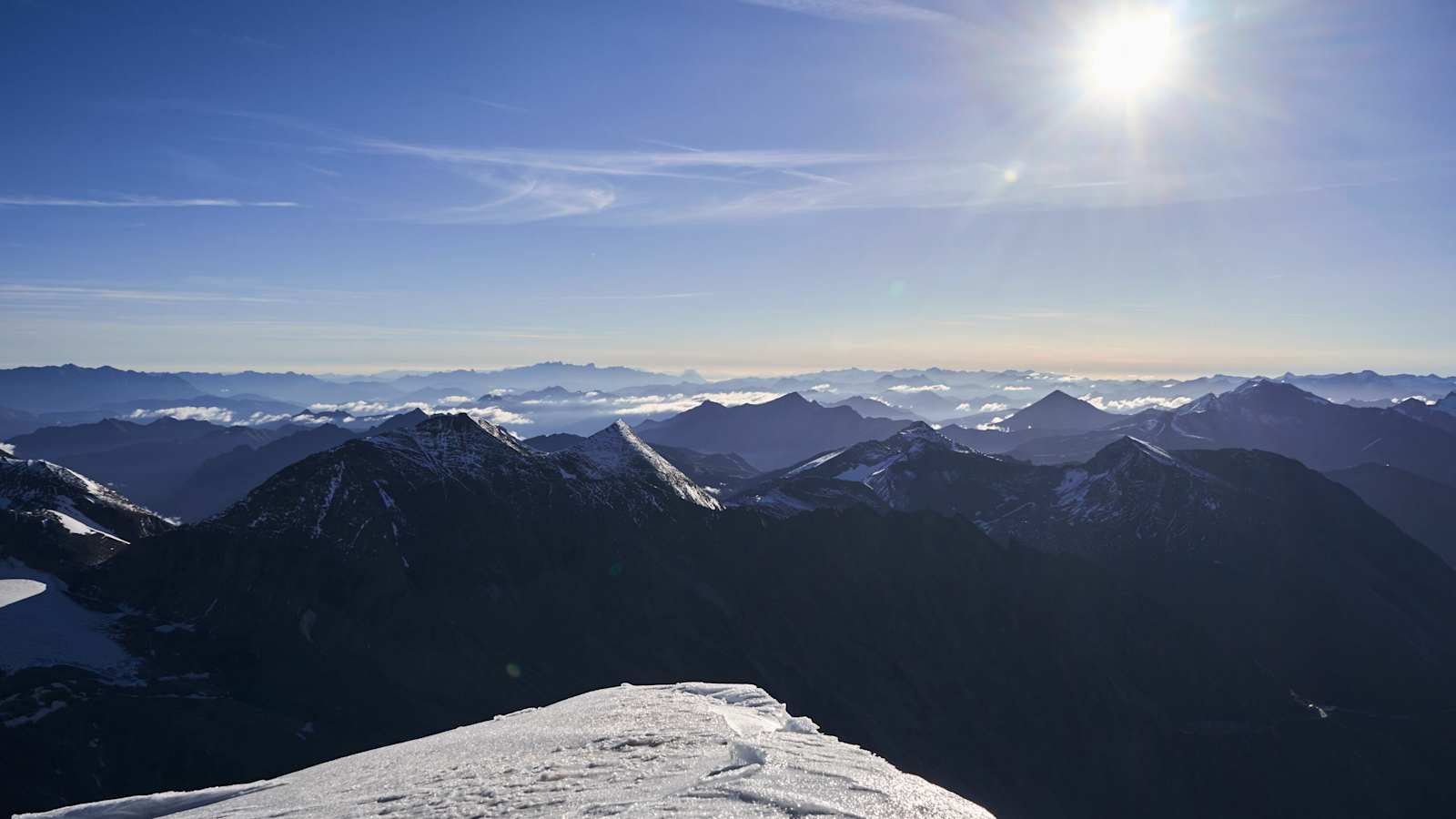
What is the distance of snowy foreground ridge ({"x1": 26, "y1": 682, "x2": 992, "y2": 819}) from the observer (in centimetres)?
1784

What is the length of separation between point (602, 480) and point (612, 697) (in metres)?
141

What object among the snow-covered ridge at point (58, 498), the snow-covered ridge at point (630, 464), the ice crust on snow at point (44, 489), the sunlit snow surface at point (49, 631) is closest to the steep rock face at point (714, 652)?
the sunlit snow surface at point (49, 631)

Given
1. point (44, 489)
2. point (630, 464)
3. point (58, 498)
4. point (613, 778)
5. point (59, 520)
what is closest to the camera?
point (613, 778)

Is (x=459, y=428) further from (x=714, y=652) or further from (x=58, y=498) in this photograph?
(x=714, y=652)

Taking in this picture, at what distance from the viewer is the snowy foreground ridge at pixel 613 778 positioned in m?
17.8

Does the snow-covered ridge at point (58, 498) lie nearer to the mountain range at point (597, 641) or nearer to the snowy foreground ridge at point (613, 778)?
the mountain range at point (597, 641)

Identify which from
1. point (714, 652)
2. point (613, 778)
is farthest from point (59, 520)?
point (613, 778)

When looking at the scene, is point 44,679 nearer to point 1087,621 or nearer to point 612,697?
point 612,697

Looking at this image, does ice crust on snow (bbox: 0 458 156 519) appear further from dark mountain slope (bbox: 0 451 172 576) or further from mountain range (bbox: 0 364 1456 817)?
mountain range (bbox: 0 364 1456 817)

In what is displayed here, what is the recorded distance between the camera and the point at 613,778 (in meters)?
22.3

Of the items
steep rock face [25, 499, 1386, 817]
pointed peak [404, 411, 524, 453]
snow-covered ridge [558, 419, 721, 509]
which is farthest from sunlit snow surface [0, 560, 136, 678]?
snow-covered ridge [558, 419, 721, 509]

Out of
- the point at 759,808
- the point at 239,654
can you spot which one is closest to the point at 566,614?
the point at 239,654

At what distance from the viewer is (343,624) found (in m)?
127

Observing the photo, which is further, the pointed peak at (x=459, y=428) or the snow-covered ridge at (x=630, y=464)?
the snow-covered ridge at (x=630, y=464)
